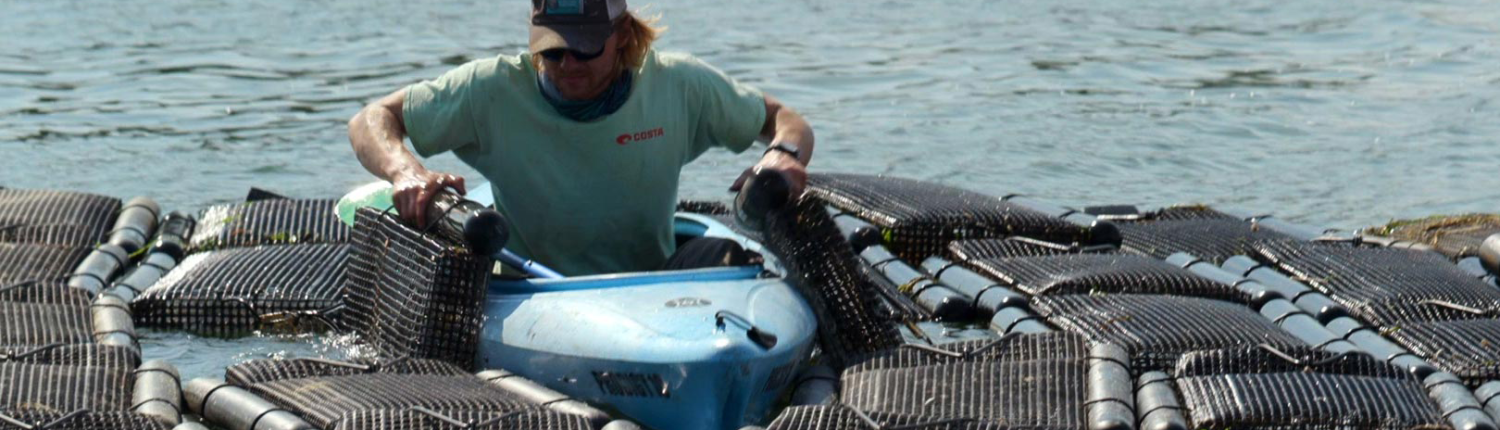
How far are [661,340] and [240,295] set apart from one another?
265 cm

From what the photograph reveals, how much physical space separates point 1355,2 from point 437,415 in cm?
1846

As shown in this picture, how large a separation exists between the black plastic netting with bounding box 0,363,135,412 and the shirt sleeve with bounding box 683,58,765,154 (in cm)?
196

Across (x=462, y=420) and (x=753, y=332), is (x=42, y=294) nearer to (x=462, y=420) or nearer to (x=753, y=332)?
(x=462, y=420)

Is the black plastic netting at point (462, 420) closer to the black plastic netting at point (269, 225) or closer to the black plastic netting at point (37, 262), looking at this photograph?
the black plastic netting at point (37, 262)

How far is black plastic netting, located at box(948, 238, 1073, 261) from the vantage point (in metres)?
8.98

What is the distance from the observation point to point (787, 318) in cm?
648

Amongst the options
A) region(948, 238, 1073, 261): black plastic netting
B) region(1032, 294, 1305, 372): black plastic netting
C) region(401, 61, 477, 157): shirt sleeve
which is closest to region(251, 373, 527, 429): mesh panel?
region(401, 61, 477, 157): shirt sleeve

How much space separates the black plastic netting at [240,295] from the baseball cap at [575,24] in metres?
1.88

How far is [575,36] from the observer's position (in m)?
6.66

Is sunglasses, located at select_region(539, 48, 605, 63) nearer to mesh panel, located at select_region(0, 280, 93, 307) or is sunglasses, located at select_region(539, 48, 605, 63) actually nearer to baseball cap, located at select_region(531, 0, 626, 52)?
baseball cap, located at select_region(531, 0, 626, 52)

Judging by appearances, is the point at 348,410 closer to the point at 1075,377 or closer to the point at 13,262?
the point at 1075,377

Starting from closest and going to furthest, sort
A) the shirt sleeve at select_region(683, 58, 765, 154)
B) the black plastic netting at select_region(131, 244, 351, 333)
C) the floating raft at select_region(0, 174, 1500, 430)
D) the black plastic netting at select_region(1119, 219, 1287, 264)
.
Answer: the floating raft at select_region(0, 174, 1500, 430) < the shirt sleeve at select_region(683, 58, 765, 154) < the black plastic netting at select_region(131, 244, 351, 333) < the black plastic netting at select_region(1119, 219, 1287, 264)

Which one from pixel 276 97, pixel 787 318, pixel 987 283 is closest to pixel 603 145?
pixel 787 318

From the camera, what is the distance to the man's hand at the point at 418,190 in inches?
265
